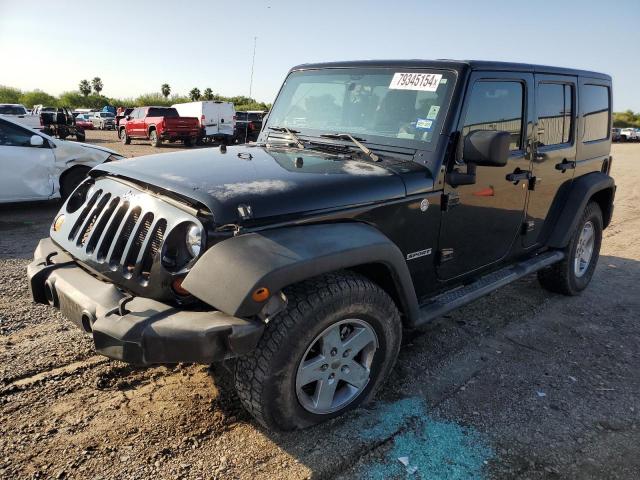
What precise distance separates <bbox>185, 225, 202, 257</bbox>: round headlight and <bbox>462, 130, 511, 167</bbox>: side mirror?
1.69 metres

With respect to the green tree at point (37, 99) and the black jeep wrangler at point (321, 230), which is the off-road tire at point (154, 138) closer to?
the black jeep wrangler at point (321, 230)

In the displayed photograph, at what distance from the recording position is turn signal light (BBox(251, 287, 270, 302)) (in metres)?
2.11

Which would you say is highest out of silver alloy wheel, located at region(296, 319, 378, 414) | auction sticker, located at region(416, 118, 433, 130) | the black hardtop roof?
the black hardtop roof

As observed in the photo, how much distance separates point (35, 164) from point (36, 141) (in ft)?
1.09

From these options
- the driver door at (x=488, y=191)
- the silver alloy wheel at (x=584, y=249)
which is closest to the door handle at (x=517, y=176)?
the driver door at (x=488, y=191)

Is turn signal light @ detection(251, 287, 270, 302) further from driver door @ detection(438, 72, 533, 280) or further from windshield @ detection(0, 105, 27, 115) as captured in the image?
windshield @ detection(0, 105, 27, 115)

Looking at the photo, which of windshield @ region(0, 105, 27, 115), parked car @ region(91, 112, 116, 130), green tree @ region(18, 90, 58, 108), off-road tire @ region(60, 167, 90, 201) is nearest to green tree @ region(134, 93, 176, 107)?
green tree @ region(18, 90, 58, 108)

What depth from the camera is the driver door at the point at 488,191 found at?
3254mm

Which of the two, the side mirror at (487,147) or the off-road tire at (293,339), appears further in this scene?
the side mirror at (487,147)

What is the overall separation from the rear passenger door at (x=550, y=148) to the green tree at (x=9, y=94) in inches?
2519

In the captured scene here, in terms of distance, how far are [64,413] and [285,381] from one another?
132 centimetres

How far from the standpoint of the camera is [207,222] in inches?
93.8

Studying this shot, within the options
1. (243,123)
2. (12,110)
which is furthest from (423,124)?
(12,110)

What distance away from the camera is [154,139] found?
21609 mm
